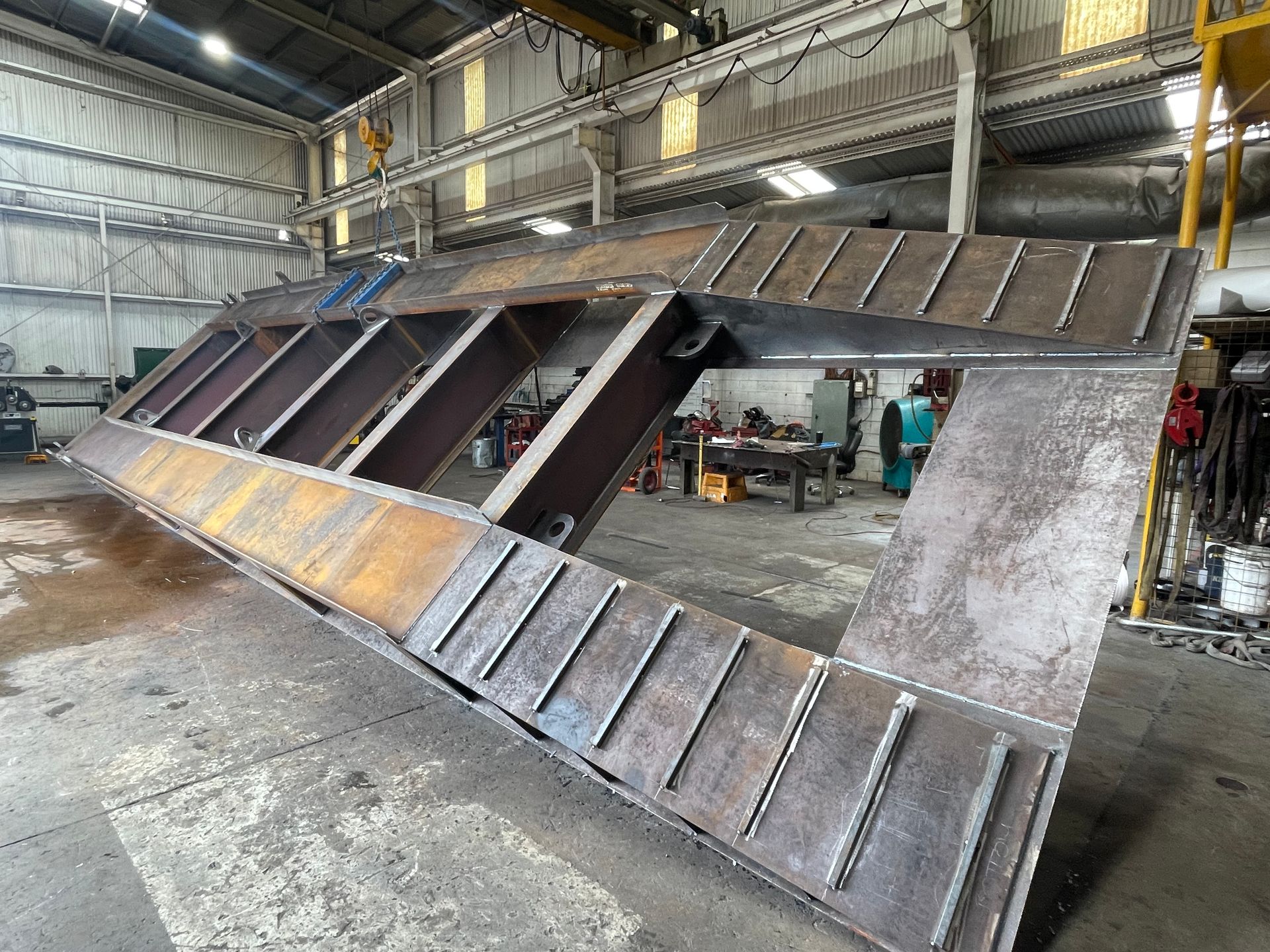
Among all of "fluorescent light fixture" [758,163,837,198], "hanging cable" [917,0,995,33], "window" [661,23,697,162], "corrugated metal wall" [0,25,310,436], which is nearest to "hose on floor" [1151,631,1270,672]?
"hanging cable" [917,0,995,33]

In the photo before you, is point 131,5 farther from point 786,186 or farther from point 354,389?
point 354,389

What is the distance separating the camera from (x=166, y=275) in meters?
15.4

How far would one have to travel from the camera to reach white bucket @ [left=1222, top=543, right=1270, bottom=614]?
3.88 m

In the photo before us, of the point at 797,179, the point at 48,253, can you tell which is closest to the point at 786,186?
the point at 797,179

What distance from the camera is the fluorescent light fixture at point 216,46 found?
12.6m

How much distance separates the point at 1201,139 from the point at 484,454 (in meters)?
9.97

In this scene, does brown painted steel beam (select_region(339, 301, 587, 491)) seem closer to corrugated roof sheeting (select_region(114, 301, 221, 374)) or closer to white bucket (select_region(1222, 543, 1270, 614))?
white bucket (select_region(1222, 543, 1270, 614))

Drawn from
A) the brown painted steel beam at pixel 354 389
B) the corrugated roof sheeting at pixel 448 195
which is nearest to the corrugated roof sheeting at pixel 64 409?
the corrugated roof sheeting at pixel 448 195

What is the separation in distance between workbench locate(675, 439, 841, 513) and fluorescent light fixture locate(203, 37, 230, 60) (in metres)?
12.3

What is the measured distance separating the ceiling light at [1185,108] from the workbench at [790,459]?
4491mm

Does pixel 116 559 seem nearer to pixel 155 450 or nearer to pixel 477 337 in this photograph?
pixel 155 450

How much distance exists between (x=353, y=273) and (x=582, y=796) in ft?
14.4

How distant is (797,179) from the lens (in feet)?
28.8

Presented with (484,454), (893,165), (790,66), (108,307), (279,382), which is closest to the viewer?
(279,382)
